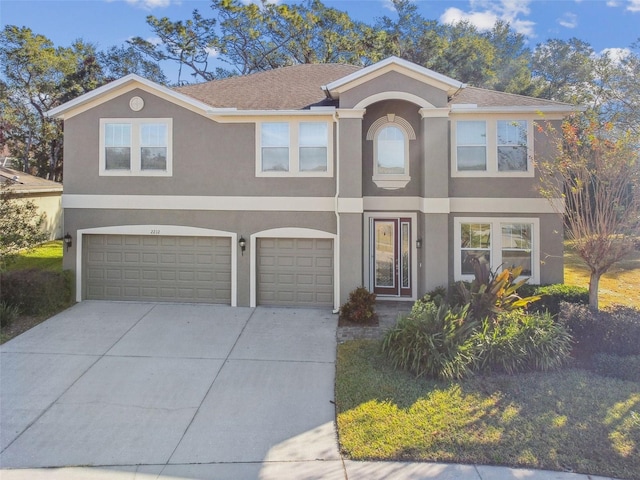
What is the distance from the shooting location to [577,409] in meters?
6.43

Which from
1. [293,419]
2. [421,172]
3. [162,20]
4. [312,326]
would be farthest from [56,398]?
[162,20]

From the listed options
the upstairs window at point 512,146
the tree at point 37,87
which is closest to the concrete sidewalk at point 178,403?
the upstairs window at point 512,146

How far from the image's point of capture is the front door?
41.9 feet

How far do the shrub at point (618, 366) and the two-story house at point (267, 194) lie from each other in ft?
15.3

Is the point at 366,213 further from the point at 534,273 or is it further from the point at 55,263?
the point at 55,263

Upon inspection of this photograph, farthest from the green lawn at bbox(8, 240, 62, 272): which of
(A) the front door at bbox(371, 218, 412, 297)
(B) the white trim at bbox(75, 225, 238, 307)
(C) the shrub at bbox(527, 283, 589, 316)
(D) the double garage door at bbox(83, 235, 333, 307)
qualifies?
(C) the shrub at bbox(527, 283, 589, 316)

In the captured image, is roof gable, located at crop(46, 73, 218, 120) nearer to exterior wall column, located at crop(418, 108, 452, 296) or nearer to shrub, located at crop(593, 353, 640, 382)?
exterior wall column, located at crop(418, 108, 452, 296)

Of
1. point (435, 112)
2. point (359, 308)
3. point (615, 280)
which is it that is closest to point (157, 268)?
point (359, 308)

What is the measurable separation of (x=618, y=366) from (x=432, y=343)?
10.5 feet

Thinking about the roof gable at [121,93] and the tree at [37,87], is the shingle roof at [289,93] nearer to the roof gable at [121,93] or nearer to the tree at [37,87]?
the roof gable at [121,93]

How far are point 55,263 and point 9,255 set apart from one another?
17.2 ft

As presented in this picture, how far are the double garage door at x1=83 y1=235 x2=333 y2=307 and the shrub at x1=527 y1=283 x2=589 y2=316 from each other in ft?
17.3

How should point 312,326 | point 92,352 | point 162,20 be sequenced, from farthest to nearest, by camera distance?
1. point 162,20
2. point 312,326
3. point 92,352

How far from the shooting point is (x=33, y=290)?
11.1 m
